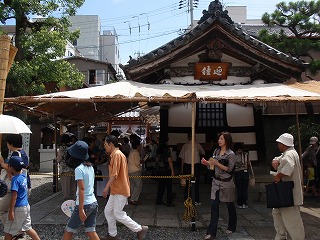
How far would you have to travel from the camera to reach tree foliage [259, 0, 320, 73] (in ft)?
44.0

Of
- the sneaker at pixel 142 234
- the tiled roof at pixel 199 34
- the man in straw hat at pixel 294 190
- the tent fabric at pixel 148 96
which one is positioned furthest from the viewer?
the tiled roof at pixel 199 34

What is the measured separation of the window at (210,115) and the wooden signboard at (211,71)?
137 centimetres

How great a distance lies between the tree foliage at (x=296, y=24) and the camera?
44.0ft

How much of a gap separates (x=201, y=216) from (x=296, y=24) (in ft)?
31.8

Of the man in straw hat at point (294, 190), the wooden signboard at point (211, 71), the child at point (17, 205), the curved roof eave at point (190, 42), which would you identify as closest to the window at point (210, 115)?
the wooden signboard at point (211, 71)

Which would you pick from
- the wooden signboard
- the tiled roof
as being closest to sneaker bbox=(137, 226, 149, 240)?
the tiled roof

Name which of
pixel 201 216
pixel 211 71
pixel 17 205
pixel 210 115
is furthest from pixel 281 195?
pixel 210 115

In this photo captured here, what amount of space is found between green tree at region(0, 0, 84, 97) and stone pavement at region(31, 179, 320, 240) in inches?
212

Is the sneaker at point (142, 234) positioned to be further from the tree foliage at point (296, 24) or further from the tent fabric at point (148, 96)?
the tree foliage at point (296, 24)

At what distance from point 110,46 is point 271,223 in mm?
42970

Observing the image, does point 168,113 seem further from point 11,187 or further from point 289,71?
point 11,187

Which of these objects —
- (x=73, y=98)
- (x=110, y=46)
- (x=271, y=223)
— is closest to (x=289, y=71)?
(x=271, y=223)

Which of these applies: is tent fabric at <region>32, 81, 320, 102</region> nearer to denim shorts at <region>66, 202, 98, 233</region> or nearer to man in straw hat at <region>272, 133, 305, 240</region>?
man in straw hat at <region>272, 133, 305, 240</region>

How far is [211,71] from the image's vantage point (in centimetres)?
1078
